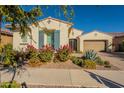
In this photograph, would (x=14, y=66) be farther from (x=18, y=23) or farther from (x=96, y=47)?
(x=96, y=47)

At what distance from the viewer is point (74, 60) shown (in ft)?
48.1

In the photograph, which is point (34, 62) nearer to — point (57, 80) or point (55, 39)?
point (57, 80)

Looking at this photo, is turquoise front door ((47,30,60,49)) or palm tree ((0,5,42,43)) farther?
turquoise front door ((47,30,60,49))

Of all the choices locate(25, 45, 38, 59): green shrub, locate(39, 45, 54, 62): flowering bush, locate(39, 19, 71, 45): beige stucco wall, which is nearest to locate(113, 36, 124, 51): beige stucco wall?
locate(39, 19, 71, 45): beige stucco wall

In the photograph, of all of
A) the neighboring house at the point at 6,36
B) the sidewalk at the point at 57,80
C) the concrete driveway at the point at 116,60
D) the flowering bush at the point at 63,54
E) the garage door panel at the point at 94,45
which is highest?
the neighboring house at the point at 6,36

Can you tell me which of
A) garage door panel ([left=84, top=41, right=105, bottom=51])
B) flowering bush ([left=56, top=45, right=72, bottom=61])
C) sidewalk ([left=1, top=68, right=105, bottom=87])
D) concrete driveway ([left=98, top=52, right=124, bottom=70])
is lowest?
sidewalk ([left=1, top=68, right=105, bottom=87])

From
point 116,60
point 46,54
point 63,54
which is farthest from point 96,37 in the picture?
point 46,54

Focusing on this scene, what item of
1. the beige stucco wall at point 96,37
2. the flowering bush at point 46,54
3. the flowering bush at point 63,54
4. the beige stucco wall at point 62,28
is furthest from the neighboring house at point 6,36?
the flowering bush at point 63,54

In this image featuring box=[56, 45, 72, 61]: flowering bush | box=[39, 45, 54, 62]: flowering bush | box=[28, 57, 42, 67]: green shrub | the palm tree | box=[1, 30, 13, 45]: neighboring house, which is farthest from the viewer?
box=[1, 30, 13, 45]: neighboring house

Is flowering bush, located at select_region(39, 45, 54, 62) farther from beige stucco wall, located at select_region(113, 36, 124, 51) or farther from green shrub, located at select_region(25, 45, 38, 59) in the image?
beige stucco wall, located at select_region(113, 36, 124, 51)

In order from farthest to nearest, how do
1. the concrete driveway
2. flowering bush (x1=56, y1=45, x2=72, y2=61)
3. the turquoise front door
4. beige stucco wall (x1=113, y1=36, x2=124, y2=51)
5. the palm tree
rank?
1. beige stucco wall (x1=113, y1=36, x2=124, y2=51)
2. the turquoise front door
3. the concrete driveway
4. flowering bush (x1=56, y1=45, x2=72, y2=61)
5. the palm tree

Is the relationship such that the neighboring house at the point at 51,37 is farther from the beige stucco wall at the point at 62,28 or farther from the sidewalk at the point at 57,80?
the sidewalk at the point at 57,80

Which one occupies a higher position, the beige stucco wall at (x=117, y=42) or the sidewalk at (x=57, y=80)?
the beige stucco wall at (x=117, y=42)
